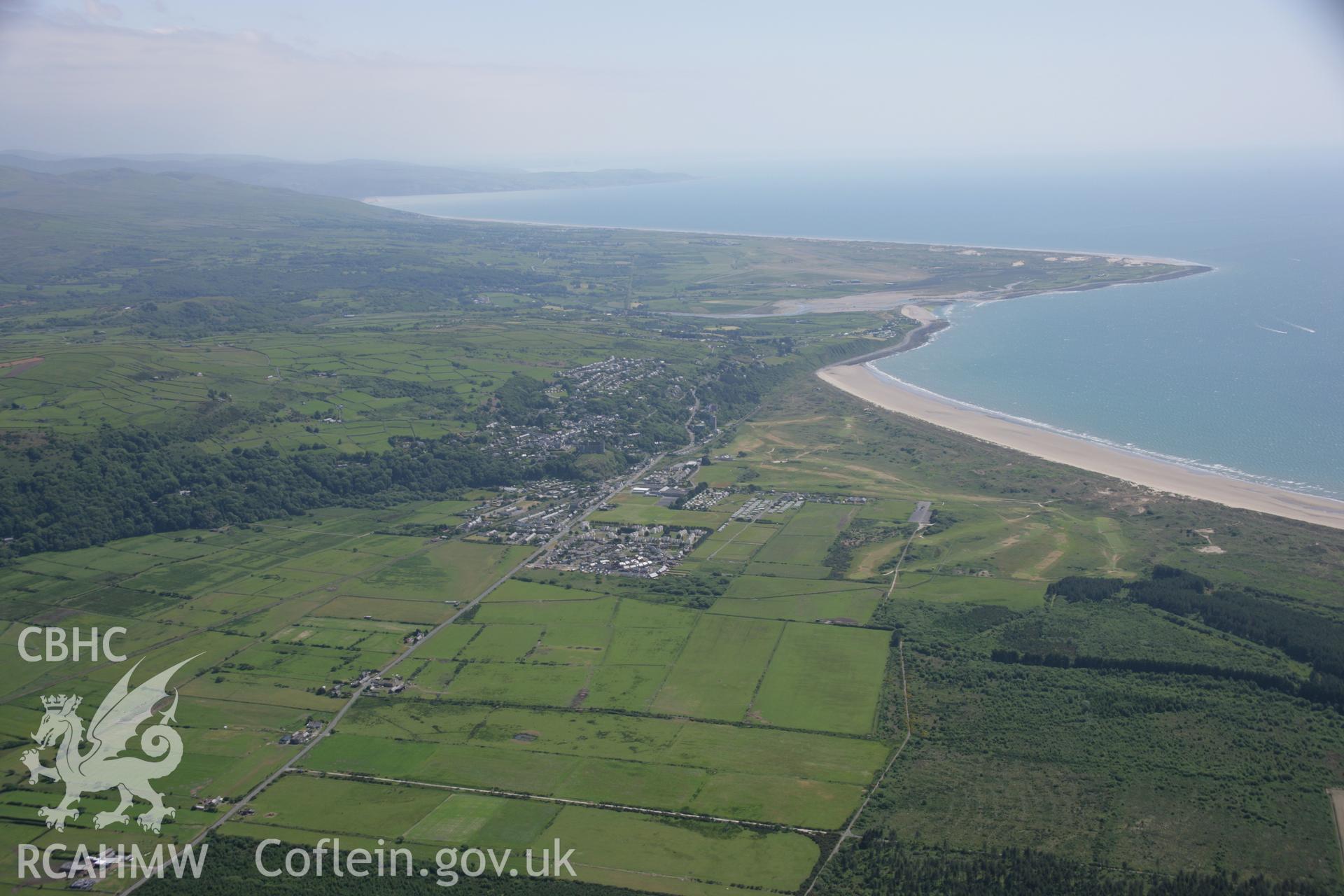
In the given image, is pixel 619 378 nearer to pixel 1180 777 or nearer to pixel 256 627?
pixel 256 627

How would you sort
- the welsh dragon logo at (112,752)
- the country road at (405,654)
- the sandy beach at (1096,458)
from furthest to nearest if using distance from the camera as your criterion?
the sandy beach at (1096,458) < the welsh dragon logo at (112,752) < the country road at (405,654)

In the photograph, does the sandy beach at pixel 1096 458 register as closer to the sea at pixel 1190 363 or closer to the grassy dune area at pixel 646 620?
the sea at pixel 1190 363

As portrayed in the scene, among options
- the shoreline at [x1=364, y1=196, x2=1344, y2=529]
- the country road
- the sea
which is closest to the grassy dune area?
the country road

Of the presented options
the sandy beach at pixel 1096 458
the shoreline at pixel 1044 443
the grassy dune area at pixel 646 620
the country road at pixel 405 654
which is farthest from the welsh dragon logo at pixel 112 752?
the sandy beach at pixel 1096 458

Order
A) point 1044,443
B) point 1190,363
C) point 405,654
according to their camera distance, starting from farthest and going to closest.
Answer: point 1190,363, point 1044,443, point 405,654

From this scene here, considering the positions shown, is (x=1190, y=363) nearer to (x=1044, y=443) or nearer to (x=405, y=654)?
(x=1044, y=443)

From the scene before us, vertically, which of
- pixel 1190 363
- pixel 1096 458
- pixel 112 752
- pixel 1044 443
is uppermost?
pixel 1190 363

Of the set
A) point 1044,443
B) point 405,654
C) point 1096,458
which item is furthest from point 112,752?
point 1044,443
